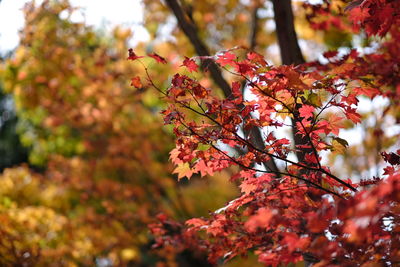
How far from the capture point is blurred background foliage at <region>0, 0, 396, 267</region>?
5758 mm

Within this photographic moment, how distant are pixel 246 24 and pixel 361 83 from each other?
19.5ft

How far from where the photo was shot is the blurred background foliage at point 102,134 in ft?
18.9

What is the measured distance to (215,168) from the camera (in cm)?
238

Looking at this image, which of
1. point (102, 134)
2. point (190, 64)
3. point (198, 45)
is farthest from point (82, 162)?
point (190, 64)

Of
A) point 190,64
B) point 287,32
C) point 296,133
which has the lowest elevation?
point 296,133

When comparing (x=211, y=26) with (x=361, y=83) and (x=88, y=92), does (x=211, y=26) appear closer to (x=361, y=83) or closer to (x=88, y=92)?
(x=88, y=92)

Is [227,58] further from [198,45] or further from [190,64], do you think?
[198,45]

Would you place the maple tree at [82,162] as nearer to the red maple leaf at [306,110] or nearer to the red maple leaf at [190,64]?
the red maple leaf at [306,110]

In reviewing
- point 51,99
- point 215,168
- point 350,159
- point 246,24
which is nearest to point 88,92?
point 51,99

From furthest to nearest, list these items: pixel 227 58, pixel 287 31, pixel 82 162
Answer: pixel 82 162
pixel 287 31
pixel 227 58

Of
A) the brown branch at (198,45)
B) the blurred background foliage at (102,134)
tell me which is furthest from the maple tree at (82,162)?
the brown branch at (198,45)

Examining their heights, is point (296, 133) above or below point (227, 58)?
below

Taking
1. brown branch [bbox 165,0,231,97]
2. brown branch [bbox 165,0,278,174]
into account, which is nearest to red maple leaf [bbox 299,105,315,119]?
brown branch [bbox 165,0,278,174]

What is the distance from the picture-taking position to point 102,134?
10.2 metres
